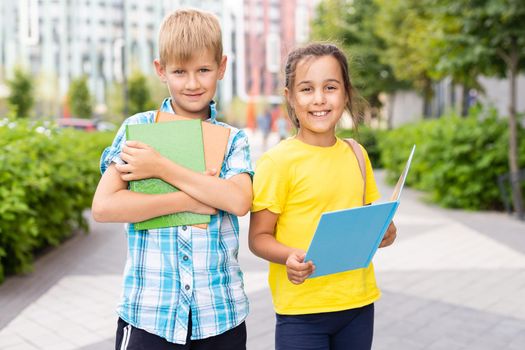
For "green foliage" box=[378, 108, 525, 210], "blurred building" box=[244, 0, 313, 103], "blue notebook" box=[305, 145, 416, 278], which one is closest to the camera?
"blue notebook" box=[305, 145, 416, 278]

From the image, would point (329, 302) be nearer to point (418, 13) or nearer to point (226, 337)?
point (226, 337)

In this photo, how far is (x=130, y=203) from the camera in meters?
1.68

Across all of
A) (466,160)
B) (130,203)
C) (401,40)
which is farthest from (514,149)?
(130,203)

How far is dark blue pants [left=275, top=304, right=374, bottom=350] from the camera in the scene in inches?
74.5

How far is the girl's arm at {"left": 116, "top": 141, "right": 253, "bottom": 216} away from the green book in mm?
33

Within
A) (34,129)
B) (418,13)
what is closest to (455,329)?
(34,129)

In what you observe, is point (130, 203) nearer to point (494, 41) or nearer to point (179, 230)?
point (179, 230)

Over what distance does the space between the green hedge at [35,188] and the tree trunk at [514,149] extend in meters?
5.30

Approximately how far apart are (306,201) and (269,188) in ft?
0.43

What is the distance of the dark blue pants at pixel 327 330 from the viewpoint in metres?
1.89

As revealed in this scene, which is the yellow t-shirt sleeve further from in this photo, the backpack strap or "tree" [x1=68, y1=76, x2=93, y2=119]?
"tree" [x1=68, y1=76, x2=93, y2=119]

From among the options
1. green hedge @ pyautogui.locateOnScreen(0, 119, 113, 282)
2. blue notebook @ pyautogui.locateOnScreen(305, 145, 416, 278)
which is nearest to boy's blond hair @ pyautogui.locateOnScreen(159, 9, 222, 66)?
blue notebook @ pyautogui.locateOnScreen(305, 145, 416, 278)

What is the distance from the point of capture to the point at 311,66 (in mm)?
1907

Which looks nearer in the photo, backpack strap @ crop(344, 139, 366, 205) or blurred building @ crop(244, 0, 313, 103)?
backpack strap @ crop(344, 139, 366, 205)
